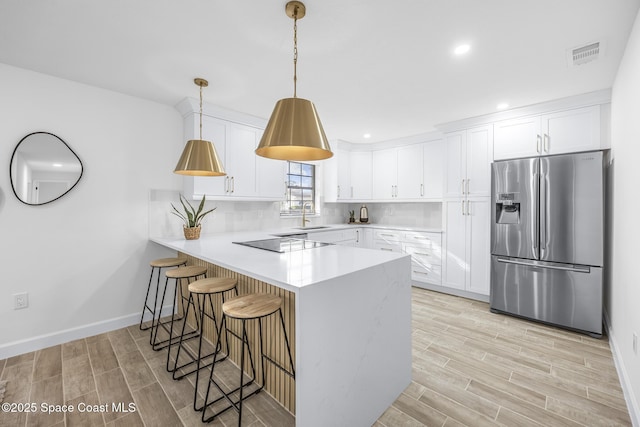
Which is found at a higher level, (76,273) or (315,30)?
(315,30)

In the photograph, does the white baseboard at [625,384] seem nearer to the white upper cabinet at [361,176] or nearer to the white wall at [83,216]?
the white upper cabinet at [361,176]

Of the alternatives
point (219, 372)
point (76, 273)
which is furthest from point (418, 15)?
point (76, 273)

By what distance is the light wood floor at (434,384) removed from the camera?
66.2 inches

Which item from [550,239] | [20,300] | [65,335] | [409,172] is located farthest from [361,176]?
[20,300]

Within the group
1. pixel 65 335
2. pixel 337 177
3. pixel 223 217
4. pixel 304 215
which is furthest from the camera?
pixel 337 177

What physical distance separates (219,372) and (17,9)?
2649 mm

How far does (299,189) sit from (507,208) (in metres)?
2.96

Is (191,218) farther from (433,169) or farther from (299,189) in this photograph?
(433,169)

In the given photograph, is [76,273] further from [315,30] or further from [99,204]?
[315,30]

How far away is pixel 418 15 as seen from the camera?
1720mm

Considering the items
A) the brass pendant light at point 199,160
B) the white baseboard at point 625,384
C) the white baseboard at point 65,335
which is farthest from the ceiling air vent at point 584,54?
the white baseboard at point 65,335

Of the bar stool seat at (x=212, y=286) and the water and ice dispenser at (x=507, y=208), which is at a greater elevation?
the water and ice dispenser at (x=507, y=208)

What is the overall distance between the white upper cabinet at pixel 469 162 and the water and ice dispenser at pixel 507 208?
0.35 metres

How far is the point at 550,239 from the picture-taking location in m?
2.91
